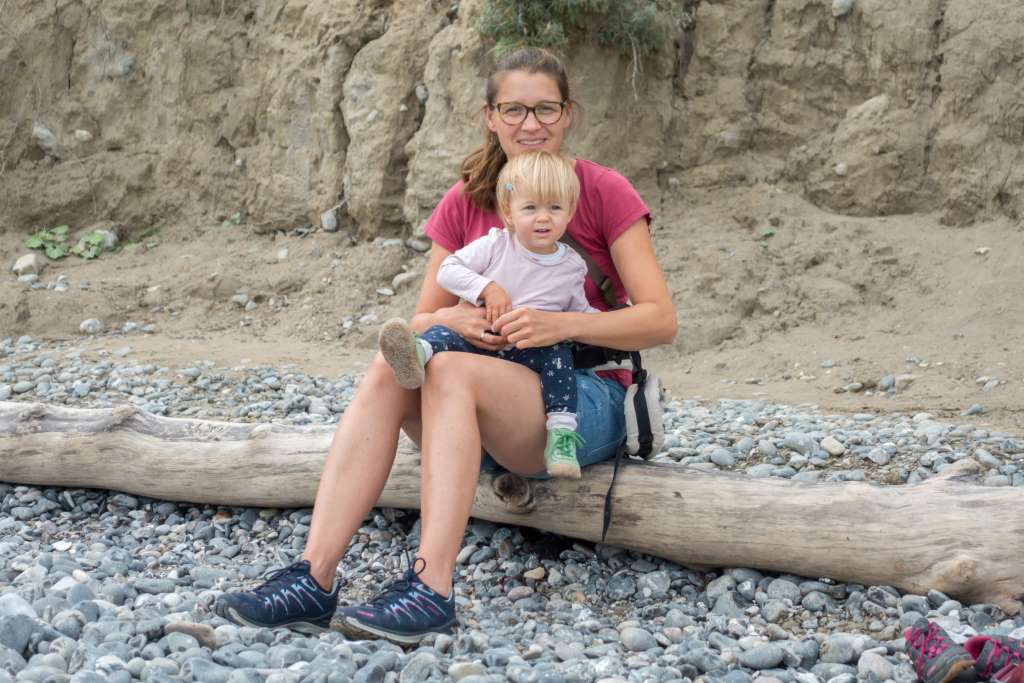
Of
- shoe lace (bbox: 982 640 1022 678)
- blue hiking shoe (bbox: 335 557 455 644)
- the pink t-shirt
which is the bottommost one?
blue hiking shoe (bbox: 335 557 455 644)

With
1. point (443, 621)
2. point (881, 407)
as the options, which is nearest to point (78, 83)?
point (881, 407)

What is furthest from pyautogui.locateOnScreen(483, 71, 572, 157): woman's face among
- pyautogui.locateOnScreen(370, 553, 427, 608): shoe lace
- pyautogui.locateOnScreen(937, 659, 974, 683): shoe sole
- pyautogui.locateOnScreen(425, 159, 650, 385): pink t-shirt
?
pyautogui.locateOnScreen(937, 659, 974, 683): shoe sole

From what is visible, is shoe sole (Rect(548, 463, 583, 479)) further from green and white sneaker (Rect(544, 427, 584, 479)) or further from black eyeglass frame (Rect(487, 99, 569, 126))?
black eyeglass frame (Rect(487, 99, 569, 126))

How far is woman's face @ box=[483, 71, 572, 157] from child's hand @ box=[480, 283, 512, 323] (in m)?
0.50

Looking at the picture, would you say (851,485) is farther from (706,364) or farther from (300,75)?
(300,75)

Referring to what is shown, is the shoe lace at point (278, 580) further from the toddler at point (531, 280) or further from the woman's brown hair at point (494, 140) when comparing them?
the woman's brown hair at point (494, 140)

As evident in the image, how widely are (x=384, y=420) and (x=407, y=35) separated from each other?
681cm

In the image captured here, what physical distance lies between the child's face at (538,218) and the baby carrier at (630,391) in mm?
161

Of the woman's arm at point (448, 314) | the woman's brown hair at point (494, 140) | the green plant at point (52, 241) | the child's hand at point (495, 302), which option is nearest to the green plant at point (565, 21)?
the green plant at point (52, 241)

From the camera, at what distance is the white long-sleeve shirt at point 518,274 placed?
11.1 feet

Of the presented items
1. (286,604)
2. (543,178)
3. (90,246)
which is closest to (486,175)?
(543,178)

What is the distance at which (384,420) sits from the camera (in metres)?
3.16

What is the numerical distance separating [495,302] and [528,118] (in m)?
0.65

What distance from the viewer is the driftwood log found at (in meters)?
3.12
